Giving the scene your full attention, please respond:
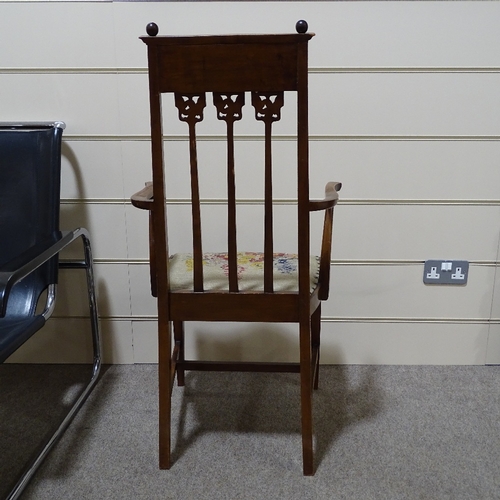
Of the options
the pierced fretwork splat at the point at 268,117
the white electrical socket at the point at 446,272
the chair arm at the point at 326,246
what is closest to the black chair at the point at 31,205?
the pierced fretwork splat at the point at 268,117

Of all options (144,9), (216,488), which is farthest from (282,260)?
(144,9)

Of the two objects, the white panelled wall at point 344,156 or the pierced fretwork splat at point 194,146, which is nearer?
the pierced fretwork splat at point 194,146

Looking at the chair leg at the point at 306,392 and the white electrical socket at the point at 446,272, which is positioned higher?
the white electrical socket at the point at 446,272

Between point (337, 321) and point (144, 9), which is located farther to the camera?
point (337, 321)

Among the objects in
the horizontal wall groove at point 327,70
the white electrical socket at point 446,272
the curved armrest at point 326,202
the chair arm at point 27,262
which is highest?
the horizontal wall groove at point 327,70

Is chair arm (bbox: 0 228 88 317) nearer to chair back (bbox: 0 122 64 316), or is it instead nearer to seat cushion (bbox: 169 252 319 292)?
chair back (bbox: 0 122 64 316)

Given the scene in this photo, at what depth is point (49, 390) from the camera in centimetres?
199

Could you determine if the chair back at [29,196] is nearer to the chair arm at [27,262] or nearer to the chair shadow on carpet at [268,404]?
the chair arm at [27,262]

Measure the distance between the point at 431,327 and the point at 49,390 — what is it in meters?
1.41

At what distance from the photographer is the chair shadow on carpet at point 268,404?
1740mm

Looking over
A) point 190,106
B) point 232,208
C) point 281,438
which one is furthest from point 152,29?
point 281,438

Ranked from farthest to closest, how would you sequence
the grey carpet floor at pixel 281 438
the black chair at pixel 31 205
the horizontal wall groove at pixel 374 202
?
the horizontal wall groove at pixel 374 202, the black chair at pixel 31 205, the grey carpet floor at pixel 281 438

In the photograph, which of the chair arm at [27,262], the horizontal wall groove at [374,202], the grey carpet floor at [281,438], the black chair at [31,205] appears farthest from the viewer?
the horizontal wall groove at [374,202]

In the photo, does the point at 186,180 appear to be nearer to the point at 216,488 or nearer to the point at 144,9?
the point at 144,9
